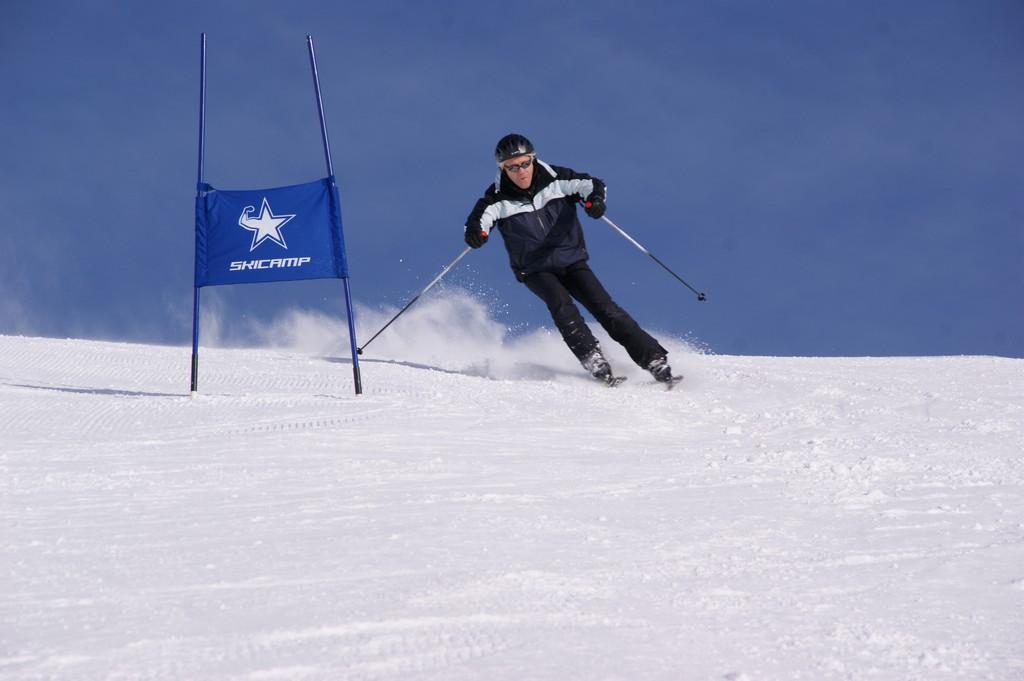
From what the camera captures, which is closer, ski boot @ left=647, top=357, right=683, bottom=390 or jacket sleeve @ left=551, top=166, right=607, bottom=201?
ski boot @ left=647, top=357, right=683, bottom=390

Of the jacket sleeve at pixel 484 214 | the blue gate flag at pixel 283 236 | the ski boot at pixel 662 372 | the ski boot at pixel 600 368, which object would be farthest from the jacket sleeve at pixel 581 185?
the blue gate flag at pixel 283 236

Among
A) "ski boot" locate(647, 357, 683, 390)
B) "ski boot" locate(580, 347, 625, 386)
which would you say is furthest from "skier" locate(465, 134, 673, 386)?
"ski boot" locate(647, 357, 683, 390)

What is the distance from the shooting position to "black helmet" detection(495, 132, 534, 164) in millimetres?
7633

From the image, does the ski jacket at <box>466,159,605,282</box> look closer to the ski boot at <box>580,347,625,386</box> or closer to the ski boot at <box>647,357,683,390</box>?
the ski boot at <box>580,347,625,386</box>

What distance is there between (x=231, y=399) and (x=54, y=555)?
11.3 feet

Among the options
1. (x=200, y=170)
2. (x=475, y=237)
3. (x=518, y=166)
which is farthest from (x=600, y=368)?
(x=200, y=170)

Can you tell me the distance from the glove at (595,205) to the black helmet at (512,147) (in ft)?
1.84

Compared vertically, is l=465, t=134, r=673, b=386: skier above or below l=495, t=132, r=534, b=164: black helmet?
below

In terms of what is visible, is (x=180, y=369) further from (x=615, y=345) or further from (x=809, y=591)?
(x=809, y=591)

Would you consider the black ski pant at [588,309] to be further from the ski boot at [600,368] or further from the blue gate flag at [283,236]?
the blue gate flag at [283,236]

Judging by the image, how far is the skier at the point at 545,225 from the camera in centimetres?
764

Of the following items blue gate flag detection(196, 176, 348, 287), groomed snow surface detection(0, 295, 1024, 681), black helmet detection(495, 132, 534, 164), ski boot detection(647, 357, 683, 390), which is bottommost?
groomed snow surface detection(0, 295, 1024, 681)

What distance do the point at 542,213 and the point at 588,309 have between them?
792 mm

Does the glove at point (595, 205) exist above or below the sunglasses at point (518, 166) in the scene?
below
